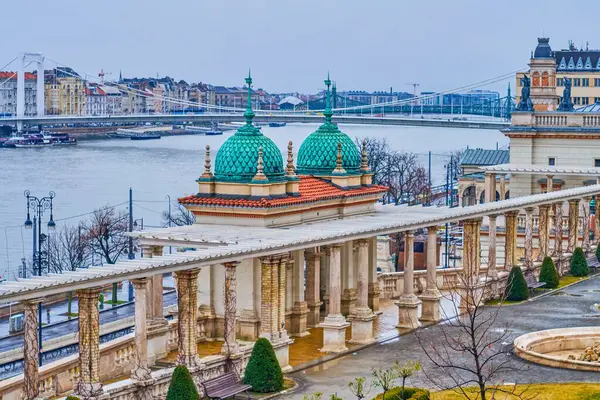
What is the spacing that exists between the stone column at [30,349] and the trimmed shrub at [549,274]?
885 inches

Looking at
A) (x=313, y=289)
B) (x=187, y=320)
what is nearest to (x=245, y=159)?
(x=313, y=289)

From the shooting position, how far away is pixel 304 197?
124ft

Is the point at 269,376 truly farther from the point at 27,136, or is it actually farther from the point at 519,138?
the point at 27,136

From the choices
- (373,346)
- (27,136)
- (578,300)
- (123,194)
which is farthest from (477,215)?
(27,136)

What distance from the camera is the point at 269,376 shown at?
98.3 ft

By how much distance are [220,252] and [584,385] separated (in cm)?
790

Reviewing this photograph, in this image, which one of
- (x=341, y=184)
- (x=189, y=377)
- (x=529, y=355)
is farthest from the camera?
(x=341, y=184)

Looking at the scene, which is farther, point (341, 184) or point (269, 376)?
point (341, 184)

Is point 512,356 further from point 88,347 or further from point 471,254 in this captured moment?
point 88,347

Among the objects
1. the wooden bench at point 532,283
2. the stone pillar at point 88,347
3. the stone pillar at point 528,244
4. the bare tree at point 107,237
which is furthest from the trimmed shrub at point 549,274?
the bare tree at point 107,237

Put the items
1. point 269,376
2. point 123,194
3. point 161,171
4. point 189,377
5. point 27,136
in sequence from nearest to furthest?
point 189,377 → point 269,376 → point 123,194 → point 161,171 → point 27,136

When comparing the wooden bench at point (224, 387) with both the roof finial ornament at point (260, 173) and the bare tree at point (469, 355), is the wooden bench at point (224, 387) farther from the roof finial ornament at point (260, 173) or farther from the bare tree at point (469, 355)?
the roof finial ornament at point (260, 173)

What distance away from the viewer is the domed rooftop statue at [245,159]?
3684cm

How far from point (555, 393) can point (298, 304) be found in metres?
9.51
